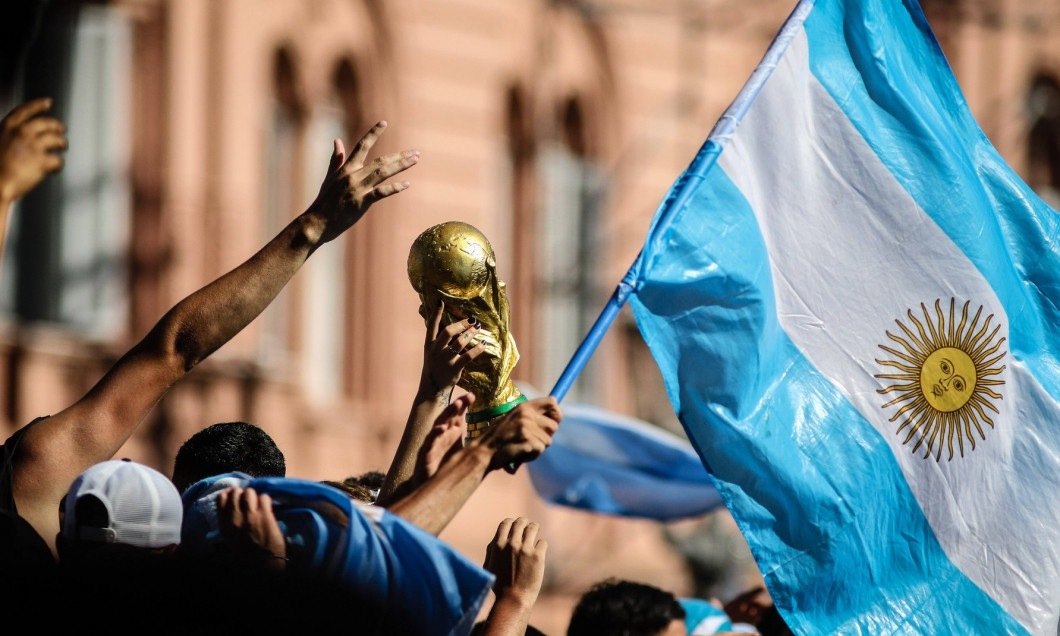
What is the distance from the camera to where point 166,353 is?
419 centimetres

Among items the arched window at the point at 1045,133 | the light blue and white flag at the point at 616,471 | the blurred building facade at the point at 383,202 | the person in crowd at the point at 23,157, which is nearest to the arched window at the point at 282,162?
the blurred building facade at the point at 383,202

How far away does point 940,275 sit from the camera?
5211mm

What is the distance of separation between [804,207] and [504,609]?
159 cm

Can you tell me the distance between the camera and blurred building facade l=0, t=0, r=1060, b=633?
13273 mm

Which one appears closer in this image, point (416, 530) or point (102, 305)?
point (416, 530)

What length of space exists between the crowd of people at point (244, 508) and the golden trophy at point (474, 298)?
0.17 feet

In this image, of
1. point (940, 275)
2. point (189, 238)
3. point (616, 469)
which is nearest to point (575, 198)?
point (189, 238)

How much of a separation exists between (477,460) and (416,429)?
1.86 ft

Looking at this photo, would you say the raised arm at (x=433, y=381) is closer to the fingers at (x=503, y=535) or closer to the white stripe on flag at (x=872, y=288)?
the fingers at (x=503, y=535)

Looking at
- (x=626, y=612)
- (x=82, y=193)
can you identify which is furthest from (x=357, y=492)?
(x=82, y=193)

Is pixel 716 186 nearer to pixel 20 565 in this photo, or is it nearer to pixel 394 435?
pixel 20 565

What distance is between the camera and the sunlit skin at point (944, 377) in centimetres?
507

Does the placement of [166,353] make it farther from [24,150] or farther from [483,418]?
[483,418]

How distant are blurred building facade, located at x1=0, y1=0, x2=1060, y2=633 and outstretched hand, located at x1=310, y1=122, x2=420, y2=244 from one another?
8646 millimetres
